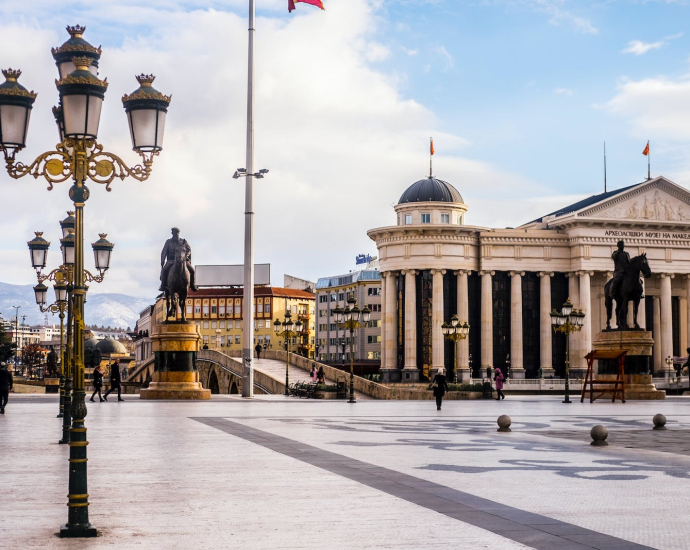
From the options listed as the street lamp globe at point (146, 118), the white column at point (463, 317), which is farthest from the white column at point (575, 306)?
the street lamp globe at point (146, 118)

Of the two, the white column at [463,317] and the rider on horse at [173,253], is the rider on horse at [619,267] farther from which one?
the white column at [463,317]

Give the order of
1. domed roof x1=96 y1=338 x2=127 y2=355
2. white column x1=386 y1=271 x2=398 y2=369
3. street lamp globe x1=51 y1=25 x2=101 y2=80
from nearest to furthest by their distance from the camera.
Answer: street lamp globe x1=51 y1=25 x2=101 y2=80 → white column x1=386 y1=271 x2=398 y2=369 → domed roof x1=96 y1=338 x2=127 y2=355

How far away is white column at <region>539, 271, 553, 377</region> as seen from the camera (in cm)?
8956

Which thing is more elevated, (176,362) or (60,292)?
(60,292)

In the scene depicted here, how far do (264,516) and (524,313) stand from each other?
8278 centimetres

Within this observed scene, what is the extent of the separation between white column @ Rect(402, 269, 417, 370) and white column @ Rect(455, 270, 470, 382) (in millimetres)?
3631

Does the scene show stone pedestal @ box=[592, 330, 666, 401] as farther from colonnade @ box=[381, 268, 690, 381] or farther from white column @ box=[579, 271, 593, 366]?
white column @ box=[579, 271, 593, 366]

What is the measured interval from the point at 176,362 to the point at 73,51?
31403 mm

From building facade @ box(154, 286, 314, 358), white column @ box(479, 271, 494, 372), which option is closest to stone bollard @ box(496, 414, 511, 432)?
white column @ box(479, 271, 494, 372)

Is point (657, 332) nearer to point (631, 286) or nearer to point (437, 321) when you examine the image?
point (437, 321)

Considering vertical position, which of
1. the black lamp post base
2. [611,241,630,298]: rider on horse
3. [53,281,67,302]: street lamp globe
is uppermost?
[611,241,630,298]: rider on horse

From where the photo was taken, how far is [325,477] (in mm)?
13484

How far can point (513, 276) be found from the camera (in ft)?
297

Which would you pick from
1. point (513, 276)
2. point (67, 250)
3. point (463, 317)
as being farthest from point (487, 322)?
point (67, 250)
